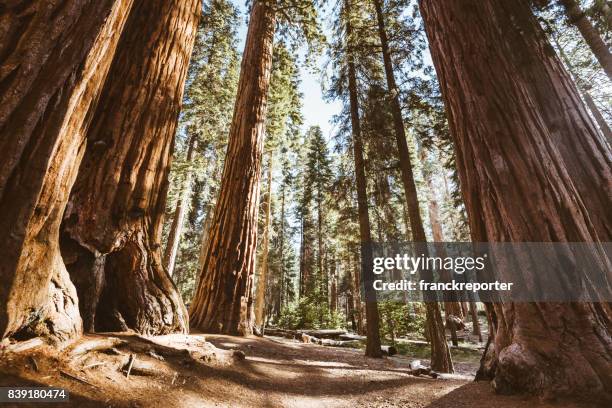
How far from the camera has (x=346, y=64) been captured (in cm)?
892

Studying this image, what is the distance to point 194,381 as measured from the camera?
2.06 metres

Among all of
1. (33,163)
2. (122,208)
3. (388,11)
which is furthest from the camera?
(388,11)

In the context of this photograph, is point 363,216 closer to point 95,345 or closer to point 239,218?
point 239,218

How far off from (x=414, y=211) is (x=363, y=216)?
134cm

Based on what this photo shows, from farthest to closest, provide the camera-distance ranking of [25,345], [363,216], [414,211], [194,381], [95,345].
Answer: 1. [363,216]
2. [414,211]
3. [194,381]
4. [95,345]
5. [25,345]

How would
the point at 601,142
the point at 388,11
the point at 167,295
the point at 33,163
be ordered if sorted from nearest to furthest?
1. the point at 33,163
2. the point at 167,295
3. the point at 601,142
4. the point at 388,11

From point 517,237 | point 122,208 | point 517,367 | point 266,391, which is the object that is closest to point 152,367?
point 266,391

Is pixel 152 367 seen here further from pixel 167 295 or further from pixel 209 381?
pixel 167 295

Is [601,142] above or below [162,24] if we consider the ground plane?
below

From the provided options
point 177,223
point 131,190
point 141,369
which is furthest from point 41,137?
point 177,223

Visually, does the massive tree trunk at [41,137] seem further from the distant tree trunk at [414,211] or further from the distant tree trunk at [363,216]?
the distant tree trunk at [363,216]

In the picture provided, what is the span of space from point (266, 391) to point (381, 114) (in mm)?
8102

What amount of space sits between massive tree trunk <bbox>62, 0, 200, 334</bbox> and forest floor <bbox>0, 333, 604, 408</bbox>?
1.12 ft

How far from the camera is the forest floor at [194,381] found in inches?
56.7
